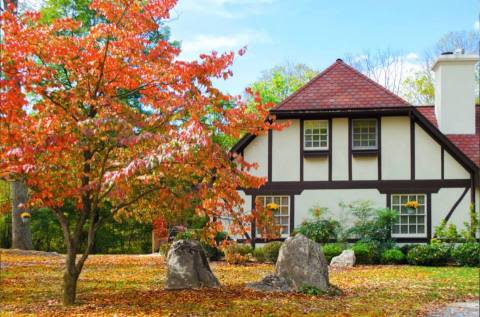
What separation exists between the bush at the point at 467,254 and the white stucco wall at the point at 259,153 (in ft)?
22.4

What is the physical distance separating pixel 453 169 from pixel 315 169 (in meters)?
4.64

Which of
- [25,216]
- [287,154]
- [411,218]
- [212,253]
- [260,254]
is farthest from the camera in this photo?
[25,216]

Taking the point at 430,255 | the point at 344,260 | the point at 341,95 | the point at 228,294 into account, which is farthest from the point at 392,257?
the point at 228,294

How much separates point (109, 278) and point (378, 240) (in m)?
9.76

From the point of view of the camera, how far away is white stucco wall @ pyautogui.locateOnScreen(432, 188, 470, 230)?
21.7 m

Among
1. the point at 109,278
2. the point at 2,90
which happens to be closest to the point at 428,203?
the point at 109,278

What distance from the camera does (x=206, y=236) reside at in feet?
36.7

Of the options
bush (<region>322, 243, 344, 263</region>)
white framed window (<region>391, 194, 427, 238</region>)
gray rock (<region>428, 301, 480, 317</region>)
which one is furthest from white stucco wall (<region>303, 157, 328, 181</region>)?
gray rock (<region>428, 301, 480, 317</region>)

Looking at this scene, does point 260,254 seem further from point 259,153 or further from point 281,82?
point 281,82

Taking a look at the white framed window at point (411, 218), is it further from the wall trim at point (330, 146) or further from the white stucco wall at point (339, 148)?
the wall trim at point (330, 146)

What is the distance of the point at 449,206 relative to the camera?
2181 centimetres

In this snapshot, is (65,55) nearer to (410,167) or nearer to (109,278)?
(109,278)

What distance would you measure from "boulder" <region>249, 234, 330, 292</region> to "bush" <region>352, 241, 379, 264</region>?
786 centimetres

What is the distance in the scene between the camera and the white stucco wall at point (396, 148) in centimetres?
→ 2211
